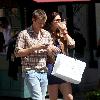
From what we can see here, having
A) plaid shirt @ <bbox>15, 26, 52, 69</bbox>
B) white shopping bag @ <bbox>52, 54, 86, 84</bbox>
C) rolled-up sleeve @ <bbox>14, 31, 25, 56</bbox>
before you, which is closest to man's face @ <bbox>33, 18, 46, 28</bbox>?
plaid shirt @ <bbox>15, 26, 52, 69</bbox>

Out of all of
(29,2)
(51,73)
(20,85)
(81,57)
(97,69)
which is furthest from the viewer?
(97,69)

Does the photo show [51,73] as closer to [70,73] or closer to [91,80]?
[70,73]

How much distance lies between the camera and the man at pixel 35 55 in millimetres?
6332

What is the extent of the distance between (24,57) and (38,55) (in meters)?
0.19

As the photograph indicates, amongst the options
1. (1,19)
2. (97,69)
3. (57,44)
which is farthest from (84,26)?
(57,44)

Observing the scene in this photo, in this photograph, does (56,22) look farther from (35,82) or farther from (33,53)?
(35,82)

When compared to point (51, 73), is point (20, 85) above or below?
below

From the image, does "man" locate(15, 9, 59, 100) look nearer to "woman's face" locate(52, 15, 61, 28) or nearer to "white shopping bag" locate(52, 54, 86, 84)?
"white shopping bag" locate(52, 54, 86, 84)

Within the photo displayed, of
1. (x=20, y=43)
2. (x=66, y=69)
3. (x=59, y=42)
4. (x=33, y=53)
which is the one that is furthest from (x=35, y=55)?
(x=59, y=42)

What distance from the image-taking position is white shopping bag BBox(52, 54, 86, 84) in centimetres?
663

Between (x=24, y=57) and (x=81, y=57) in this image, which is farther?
(x=81, y=57)

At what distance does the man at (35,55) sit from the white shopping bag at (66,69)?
8.6 inches

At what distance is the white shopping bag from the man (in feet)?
0.72

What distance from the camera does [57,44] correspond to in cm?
698
